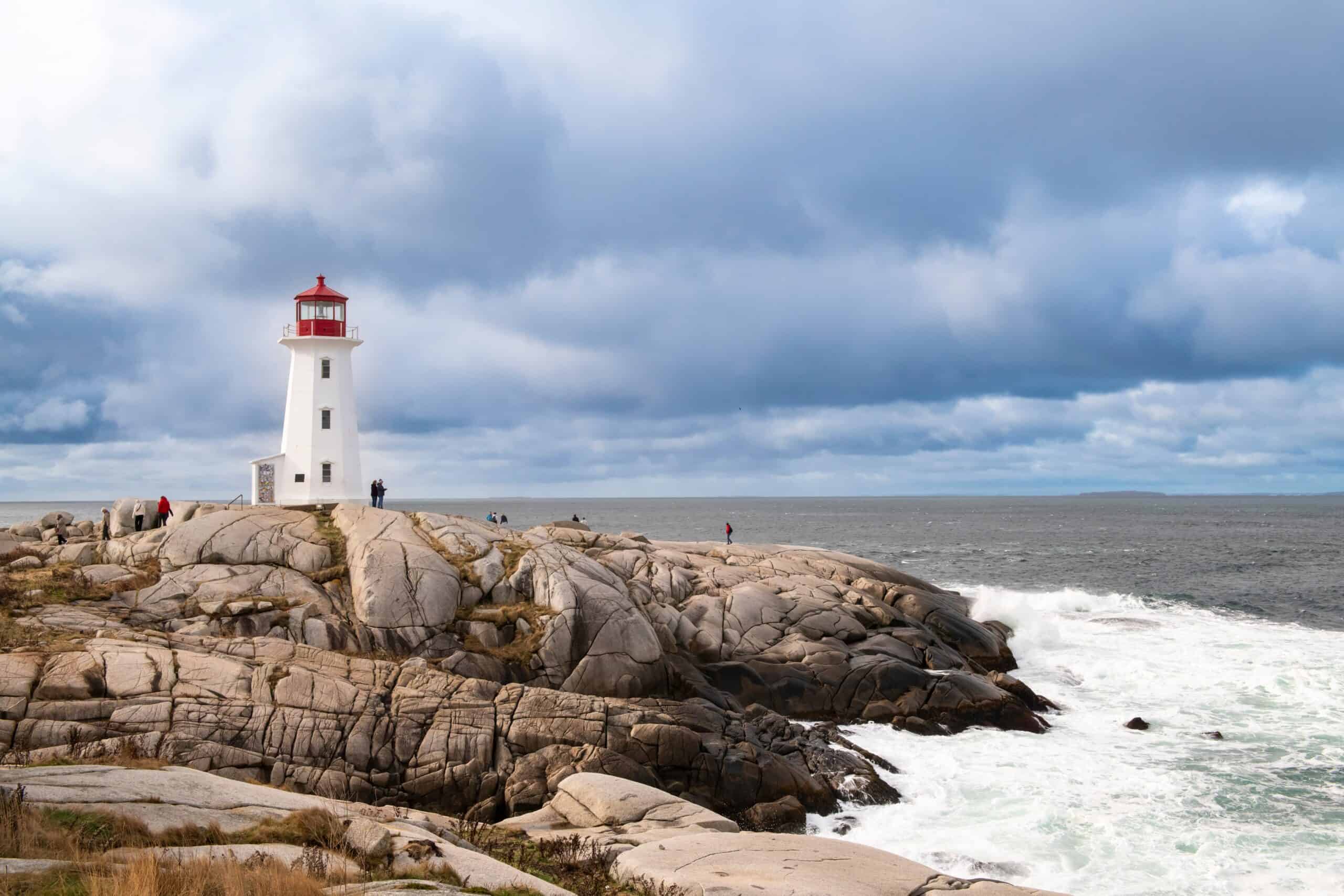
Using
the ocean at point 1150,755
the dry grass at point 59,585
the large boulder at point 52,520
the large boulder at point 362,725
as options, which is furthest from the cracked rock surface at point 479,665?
the large boulder at point 52,520

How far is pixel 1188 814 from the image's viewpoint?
22.1 metres

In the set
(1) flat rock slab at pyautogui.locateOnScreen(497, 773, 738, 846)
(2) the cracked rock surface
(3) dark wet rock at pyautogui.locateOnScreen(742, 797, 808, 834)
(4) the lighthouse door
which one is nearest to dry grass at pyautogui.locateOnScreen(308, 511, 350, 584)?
(2) the cracked rock surface

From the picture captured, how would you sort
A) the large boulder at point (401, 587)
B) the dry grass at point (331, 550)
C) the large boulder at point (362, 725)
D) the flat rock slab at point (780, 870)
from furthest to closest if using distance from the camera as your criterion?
the dry grass at point (331, 550) → the large boulder at point (401, 587) → the large boulder at point (362, 725) → the flat rock slab at point (780, 870)

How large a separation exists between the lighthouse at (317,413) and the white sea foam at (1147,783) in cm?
2435

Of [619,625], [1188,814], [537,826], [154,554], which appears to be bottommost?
[1188,814]

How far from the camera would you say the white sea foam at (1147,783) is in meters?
19.5

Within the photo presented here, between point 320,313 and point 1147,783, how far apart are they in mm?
34823

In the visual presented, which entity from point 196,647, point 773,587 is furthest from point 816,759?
point 196,647

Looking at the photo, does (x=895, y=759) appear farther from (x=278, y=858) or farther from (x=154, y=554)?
(x=154, y=554)

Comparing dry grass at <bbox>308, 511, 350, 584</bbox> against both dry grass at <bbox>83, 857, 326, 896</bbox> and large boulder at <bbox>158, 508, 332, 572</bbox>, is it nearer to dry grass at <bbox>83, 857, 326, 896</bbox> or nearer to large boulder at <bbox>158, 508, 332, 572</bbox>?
large boulder at <bbox>158, 508, 332, 572</bbox>

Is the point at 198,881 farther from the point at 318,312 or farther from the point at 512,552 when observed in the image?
the point at 318,312

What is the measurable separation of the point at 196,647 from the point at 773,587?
20.1 metres

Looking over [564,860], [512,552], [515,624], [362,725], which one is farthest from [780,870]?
[512,552]

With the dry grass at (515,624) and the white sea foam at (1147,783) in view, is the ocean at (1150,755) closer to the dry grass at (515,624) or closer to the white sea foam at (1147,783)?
the white sea foam at (1147,783)
